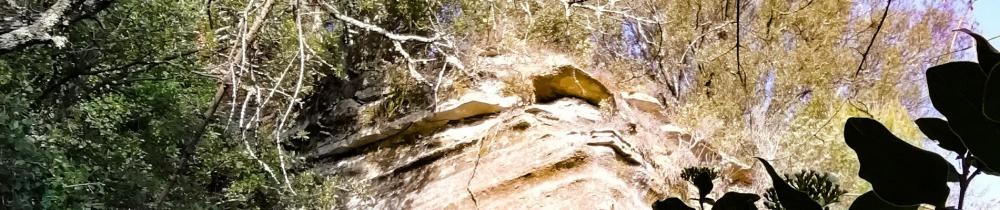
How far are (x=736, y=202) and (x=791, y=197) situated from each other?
0.03m

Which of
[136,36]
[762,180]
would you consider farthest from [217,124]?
[762,180]

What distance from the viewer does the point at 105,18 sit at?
246 centimetres

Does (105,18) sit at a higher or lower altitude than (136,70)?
higher

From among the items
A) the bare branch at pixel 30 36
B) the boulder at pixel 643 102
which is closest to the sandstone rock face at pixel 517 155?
the boulder at pixel 643 102

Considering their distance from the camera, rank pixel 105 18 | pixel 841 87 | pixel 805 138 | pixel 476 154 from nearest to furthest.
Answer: pixel 105 18
pixel 476 154
pixel 805 138
pixel 841 87

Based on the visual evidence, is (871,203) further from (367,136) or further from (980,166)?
(367,136)

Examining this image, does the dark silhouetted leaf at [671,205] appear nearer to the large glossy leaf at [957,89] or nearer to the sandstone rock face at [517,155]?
the large glossy leaf at [957,89]

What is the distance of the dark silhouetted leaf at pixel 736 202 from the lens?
36 cm

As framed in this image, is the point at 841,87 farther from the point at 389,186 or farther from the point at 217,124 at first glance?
the point at 217,124

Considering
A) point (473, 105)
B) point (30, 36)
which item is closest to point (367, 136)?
point (473, 105)

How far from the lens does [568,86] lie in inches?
144

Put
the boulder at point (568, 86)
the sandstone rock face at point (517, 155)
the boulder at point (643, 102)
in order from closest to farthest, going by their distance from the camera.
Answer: the sandstone rock face at point (517, 155), the boulder at point (568, 86), the boulder at point (643, 102)

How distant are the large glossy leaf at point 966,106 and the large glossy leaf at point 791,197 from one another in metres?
0.07

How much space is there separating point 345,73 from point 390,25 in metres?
0.33
